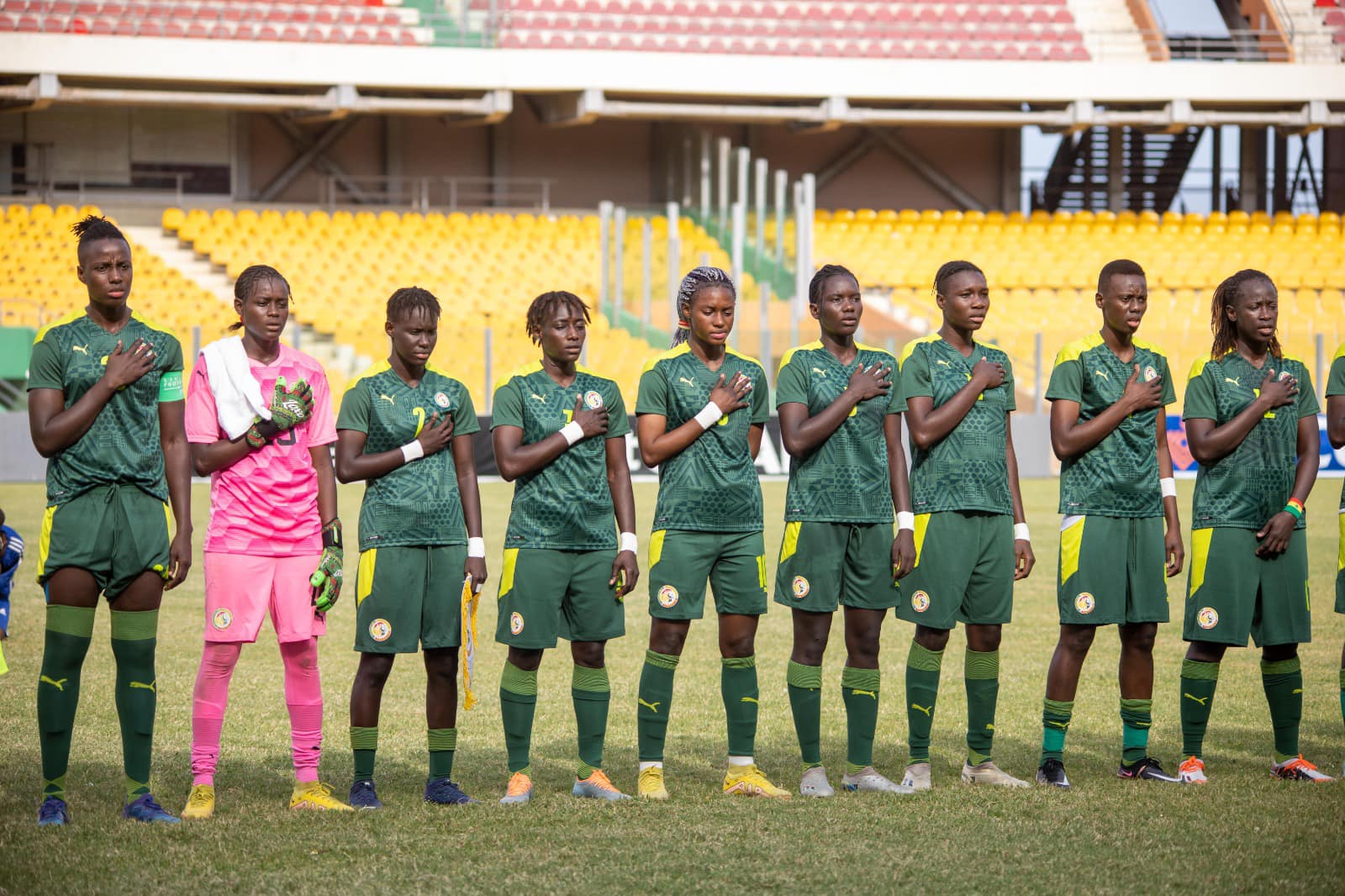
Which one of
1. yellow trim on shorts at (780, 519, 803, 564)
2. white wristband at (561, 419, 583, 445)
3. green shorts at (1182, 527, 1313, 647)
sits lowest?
green shorts at (1182, 527, 1313, 647)

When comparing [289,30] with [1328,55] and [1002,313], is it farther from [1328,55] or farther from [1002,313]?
[1328,55]

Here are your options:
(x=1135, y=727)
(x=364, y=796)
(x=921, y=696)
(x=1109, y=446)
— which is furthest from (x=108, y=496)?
(x=1135, y=727)

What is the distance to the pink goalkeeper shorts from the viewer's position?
5887mm

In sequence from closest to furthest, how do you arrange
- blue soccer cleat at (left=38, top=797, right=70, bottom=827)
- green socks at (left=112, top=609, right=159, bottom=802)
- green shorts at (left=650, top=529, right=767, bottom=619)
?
blue soccer cleat at (left=38, top=797, right=70, bottom=827) < green socks at (left=112, top=609, right=159, bottom=802) < green shorts at (left=650, top=529, right=767, bottom=619)

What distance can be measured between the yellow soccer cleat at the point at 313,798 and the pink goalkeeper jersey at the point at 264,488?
2.93 feet

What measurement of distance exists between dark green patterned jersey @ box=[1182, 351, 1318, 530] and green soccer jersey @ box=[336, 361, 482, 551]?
122 inches

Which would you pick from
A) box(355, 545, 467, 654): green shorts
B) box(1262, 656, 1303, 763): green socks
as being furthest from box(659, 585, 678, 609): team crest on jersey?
box(1262, 656, 1303, 763): green socks

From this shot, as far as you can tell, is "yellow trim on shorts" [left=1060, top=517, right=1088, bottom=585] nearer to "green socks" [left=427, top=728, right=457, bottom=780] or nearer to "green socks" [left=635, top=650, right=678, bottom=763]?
"green socks" [left=635, top=650, right=678, bottom=763]

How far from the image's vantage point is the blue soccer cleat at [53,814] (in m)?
5.70

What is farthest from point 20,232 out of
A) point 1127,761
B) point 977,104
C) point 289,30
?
point 1127,761

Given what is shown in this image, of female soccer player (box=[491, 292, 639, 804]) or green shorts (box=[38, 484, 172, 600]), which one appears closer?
green shorts (box=[38, 484, 172, 600])

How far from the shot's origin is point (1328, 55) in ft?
103

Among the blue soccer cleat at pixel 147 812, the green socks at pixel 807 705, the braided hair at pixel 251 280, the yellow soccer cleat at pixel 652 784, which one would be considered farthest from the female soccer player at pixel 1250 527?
the blue soccer cleat at pixel 147 812

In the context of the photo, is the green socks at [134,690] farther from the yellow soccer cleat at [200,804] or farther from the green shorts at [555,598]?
A: the green shorts at [555,598]
